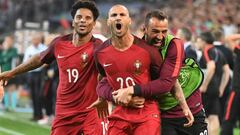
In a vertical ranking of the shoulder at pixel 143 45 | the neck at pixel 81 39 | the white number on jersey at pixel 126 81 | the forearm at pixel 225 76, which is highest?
the shoulder at pixel 143 45

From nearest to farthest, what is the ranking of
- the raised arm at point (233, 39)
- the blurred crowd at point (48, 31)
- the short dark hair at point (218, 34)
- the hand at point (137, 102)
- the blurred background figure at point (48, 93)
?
the hand at point (137, 102), the raised arm at point (233, 39), the short dark hair at point (218, 34), the blurred background figure at point (48, 93), the blurred crowd at point (48, 31)

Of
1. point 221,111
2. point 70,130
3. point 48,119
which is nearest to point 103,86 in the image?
point 70,130

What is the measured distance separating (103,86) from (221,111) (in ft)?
26.4

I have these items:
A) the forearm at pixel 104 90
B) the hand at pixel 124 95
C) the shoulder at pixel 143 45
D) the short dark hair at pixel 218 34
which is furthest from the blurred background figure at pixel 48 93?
the hand at pixel 124 95

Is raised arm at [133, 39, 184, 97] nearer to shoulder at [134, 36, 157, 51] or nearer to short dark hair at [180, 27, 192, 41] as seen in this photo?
→ shoulder at [134, 36, 157, 51]

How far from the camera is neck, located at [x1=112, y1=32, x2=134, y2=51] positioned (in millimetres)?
7680

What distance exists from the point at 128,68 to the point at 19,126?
1015 centimetres

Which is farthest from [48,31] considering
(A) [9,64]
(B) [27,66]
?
(B) [27,66]

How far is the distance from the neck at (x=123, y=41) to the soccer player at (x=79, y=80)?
100 centimetres

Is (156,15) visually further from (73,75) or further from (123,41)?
(73,75)

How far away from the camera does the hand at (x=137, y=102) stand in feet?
25.0

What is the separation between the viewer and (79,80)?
8734mm

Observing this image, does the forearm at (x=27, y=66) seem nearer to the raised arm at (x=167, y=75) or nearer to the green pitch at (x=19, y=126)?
the raised arm at (x=167, y=75)

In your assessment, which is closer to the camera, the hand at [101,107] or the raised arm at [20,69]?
the hand at [101,107]
